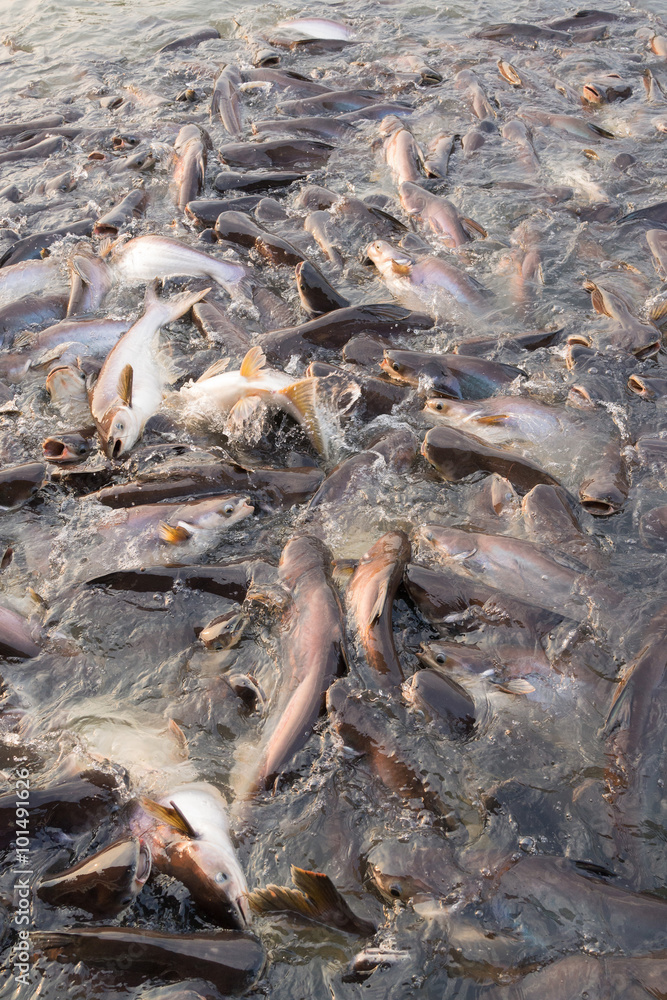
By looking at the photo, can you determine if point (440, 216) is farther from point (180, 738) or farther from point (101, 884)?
point (101, 884)

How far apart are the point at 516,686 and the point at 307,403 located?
2.12m

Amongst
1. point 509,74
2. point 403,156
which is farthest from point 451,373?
point 509,74

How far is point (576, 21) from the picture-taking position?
926cm

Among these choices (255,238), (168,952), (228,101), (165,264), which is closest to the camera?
(168,952)

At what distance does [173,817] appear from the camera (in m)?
2.71

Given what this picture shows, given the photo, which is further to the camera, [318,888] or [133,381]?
[133,381]

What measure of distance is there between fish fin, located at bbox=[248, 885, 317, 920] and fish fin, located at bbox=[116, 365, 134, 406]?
10.0ft

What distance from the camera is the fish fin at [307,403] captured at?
4.36 meters

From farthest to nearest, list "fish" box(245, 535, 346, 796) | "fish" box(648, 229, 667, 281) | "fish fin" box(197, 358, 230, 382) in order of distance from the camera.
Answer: "fish" box(648, 229, 667, 281) < "fish fin" box(197, 358, 230, 382) < "fish" box(245, 535, 346, 796)

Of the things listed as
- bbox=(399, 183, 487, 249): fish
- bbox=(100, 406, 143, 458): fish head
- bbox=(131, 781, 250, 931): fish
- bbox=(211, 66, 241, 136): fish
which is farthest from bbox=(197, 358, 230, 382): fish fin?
bbox=(211, 66, 241, 136): fish

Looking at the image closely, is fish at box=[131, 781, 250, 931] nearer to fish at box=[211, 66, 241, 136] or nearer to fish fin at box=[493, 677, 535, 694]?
fish fin at box=[493, 677, 535, 694]

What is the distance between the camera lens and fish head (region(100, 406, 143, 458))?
173 inches

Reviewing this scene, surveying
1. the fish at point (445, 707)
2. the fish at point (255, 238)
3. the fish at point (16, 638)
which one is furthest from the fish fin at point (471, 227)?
the fish at point (16, 638)

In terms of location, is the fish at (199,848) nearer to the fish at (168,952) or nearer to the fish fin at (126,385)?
the fish at (168,952)
